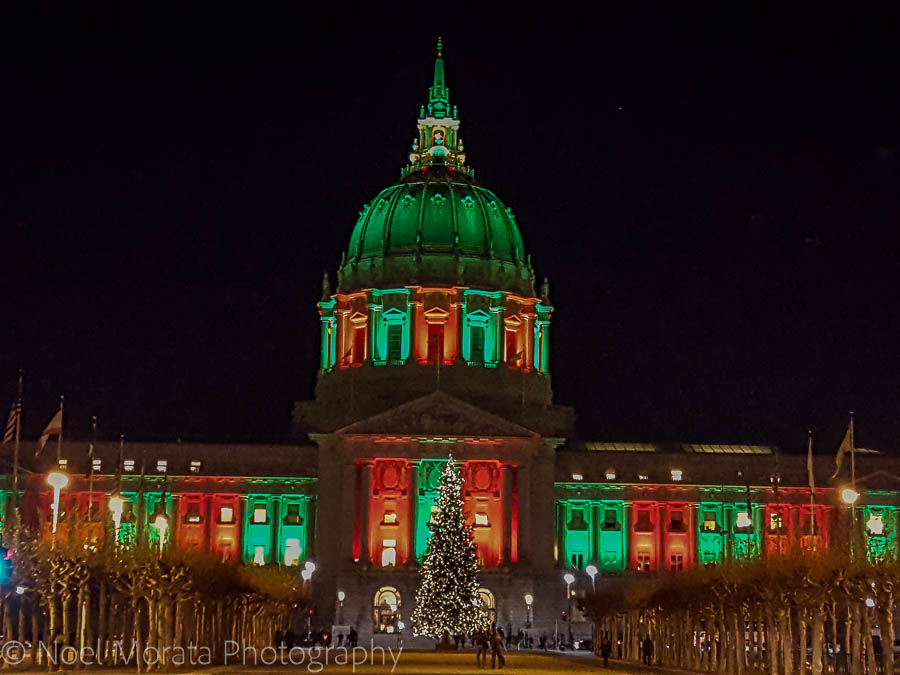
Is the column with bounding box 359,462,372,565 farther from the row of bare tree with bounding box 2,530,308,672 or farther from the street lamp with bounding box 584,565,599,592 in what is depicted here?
the row of bare tree with bounding box 2,530,308,672

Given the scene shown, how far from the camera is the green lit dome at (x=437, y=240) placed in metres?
178

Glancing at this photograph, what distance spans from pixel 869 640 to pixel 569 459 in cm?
9151

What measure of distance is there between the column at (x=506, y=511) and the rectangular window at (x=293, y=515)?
18.2 meters

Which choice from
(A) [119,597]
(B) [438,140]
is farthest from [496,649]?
(B) [438,140]

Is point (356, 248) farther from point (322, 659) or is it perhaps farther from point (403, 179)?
point (322, 659)

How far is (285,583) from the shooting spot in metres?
121

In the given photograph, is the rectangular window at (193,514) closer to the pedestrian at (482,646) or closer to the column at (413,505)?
the column at (413,505)

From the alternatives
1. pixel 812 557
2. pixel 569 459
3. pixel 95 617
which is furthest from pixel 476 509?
pixel 812 557

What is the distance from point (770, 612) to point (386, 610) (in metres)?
73.2

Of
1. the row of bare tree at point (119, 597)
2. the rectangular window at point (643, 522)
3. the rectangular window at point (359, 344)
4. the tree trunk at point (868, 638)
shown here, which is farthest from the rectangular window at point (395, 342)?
the tree trunk at point (868, 638)

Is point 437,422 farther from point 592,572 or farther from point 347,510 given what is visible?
point 592,572

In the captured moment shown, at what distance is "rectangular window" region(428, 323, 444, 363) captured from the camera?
171875 mm

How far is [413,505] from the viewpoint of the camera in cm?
15475

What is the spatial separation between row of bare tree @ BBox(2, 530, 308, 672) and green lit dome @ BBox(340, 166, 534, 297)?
81911mm
